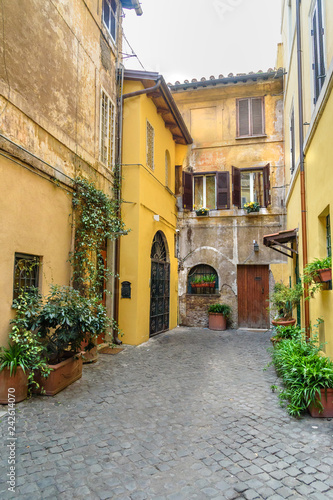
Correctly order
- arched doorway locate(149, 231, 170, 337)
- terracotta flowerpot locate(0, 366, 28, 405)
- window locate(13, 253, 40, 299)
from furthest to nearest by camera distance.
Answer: arched doorway locate(149, 231, 170, 337), window locate(13, 253, 40, 299), terracotta flowerpot locate(0, 366, 28, 405)

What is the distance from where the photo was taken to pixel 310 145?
19.7ft

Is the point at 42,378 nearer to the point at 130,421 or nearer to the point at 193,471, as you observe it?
the point at 130,421

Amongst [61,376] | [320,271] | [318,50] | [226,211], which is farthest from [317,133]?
[226,211]

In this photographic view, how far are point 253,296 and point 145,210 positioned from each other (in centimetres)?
511

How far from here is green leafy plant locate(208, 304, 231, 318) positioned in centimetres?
1115

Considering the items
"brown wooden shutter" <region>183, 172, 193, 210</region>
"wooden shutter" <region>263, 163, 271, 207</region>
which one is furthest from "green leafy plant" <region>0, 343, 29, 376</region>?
"wooden shutter" <region>263, 163, 271, 207</region>

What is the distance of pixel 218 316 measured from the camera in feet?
36.5

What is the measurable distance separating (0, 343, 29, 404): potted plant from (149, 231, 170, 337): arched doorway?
514 cm

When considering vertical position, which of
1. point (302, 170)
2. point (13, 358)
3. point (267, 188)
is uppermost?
point (267, 188)

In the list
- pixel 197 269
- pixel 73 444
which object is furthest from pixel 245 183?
pixel 73 444

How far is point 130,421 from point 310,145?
5.27m

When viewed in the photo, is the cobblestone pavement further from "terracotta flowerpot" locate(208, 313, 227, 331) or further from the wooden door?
the wooden door

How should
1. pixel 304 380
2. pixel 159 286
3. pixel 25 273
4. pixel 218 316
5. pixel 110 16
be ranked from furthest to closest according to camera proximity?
1. pixel 218 316
2. pixel 159 286
3. pixel 110 16
4. pixel 25 273
5. pixel 304 380

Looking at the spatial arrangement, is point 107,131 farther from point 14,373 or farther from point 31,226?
point 14,373
